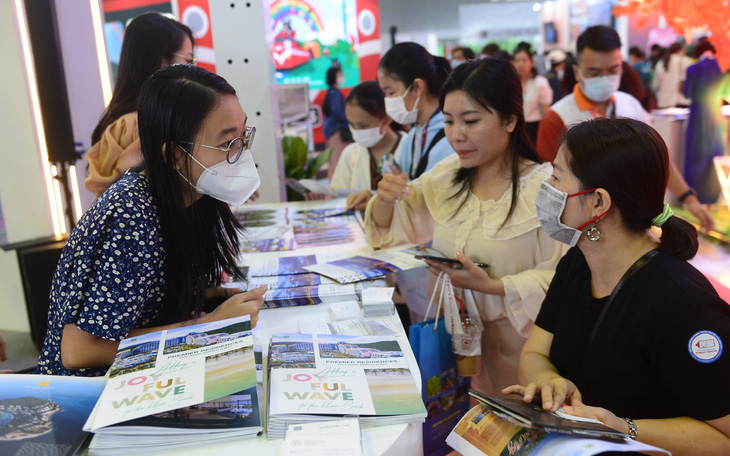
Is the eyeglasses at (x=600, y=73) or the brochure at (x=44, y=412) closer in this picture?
the brochure at (x=44, y=412)

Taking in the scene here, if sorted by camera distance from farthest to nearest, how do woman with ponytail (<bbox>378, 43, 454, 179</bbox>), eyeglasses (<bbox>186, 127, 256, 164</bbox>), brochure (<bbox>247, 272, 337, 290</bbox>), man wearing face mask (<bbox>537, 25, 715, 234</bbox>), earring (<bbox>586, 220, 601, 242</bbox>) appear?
man wearing face mask (<bbox>537, 25, 715, 234</bbox>), woman with ponytail (<bbox>378, 43, 454, 179</bbox>), brochure (<bbox>247, 272, 337, 290</bbox>), eyeglasses (<bbox>186, 127, 256, 164</bbox>), earring (<bbox>586, 220, 601, 242</bbox>)

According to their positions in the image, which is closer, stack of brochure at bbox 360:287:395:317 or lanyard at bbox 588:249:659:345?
lanyard at bbox 588:249:659:345

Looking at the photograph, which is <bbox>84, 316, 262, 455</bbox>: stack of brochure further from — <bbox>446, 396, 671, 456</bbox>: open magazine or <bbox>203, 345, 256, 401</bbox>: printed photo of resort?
<bbox>446, 396, 671, 456</bbox>: open magazine

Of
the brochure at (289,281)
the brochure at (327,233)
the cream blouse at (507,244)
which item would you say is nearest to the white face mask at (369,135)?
the brochure at (327,233)

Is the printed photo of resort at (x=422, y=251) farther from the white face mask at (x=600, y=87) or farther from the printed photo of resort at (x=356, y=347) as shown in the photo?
the white face mask at (x=600, y=87)

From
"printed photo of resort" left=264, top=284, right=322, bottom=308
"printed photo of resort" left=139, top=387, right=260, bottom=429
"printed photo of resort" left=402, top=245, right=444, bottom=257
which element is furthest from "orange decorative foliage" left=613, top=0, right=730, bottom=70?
"printed photo of resort" left=139, top=387, right=260, bottom=429

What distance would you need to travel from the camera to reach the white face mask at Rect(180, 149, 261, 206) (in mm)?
1570

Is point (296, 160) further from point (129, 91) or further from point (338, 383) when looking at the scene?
point (338, 383)

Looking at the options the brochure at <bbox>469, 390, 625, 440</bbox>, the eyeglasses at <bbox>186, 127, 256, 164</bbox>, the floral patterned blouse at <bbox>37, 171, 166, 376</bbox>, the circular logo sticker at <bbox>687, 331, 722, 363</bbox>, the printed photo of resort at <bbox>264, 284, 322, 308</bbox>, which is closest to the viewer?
the brochure at <bbox>469, 390, 625, 440</bbox>

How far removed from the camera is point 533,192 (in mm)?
2016

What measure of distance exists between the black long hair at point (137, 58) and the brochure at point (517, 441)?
1.94m

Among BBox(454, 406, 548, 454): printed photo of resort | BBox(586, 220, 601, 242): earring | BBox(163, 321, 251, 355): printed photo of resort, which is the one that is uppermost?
BBox(586, 220, 601, 242): earring

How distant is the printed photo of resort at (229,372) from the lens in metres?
1.02

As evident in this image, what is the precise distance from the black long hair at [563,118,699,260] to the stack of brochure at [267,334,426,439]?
0.63 m
